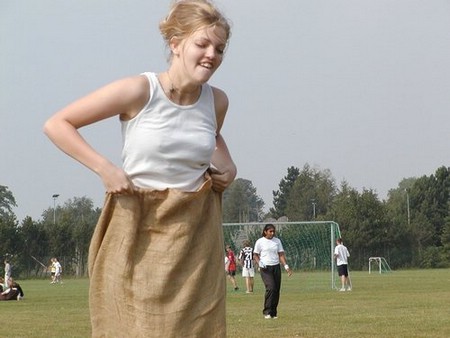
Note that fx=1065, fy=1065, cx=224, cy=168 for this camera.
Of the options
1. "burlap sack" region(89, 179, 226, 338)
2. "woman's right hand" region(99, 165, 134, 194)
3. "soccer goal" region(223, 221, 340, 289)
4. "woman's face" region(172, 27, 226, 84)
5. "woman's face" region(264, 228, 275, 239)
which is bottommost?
"burlap sack" region(89, 179, 226, 338)

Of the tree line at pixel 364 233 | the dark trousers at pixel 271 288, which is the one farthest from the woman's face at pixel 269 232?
the tree line at pixel 364 233

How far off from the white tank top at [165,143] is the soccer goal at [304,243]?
4659 centimetres

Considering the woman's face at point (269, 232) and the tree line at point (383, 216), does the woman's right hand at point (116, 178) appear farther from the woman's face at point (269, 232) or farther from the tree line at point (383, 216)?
the tree line at point (383, 216)

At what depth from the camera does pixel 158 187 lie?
482cm

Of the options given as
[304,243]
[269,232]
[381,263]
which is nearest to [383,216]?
[381,263]

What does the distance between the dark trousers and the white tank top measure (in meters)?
18.5

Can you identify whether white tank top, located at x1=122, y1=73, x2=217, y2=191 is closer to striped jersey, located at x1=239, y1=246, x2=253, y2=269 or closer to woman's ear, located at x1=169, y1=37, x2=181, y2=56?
woman's ear, located at x1=169, y1=37, x2=181, y2=56

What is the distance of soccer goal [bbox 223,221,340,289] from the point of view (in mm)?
52281

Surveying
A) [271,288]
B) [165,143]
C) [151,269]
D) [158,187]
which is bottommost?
[151,269]

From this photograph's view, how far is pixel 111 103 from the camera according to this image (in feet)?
15.4

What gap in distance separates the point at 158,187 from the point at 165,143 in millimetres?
220

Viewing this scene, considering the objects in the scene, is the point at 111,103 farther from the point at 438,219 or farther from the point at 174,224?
the point at 438,219

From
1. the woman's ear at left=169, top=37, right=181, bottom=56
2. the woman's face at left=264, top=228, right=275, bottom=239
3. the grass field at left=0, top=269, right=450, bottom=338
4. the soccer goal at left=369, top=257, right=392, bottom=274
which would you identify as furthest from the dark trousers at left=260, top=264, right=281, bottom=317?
the soccer goal at left=369, top=257, right=392, bottom=274

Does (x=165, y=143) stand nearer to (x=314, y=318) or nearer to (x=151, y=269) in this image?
(x=151, y=269)
